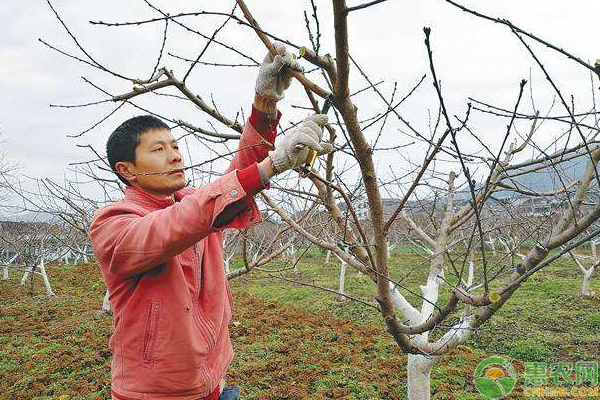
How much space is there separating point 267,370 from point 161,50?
5527mm

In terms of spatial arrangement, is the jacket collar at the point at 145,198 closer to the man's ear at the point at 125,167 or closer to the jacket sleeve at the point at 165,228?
the man's ear at the point at 125,167

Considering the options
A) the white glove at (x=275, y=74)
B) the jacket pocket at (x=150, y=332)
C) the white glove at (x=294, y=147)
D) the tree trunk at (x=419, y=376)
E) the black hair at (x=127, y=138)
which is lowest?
the tree trunk at (x=419, y=376)

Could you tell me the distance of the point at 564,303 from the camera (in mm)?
9516

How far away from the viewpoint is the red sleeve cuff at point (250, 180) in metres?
1.17

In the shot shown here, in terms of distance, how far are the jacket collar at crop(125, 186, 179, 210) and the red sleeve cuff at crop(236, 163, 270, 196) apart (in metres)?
0.53

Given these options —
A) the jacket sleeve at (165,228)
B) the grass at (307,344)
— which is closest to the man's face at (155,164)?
the jacket sleeve at (165,228)

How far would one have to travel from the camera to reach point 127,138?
1.62 metres

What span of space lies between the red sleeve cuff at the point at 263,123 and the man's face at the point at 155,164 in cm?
33

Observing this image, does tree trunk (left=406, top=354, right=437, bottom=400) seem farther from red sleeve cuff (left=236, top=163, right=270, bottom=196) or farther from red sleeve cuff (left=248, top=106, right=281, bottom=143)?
red sleeve cuff (left=236, top=163, right=270, bottom=196)

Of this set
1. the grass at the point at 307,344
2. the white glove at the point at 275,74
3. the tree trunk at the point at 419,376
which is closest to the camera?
the white glove at the point at 275,74

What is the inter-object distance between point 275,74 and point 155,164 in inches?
22.5

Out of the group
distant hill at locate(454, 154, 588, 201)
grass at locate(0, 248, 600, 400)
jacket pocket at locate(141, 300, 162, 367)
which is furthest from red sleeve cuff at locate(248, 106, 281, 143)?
grass at locate(0, 248, 600, 400)

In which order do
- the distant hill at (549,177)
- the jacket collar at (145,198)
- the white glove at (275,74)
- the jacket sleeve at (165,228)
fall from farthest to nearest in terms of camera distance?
the distant hill at (549,177)
the jacket collar at (145,198)
the white glove at (275,74)
the jacket sleeve at (165,228)

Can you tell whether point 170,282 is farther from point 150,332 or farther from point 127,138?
point 127,138
